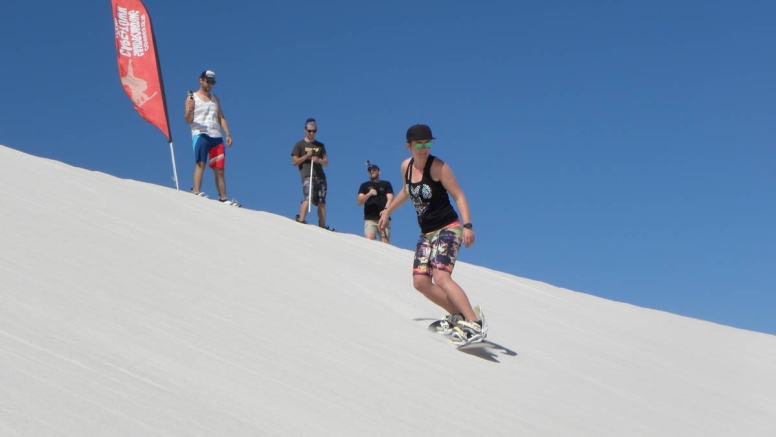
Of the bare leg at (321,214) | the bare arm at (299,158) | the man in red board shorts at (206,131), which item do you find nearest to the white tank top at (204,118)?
the man in red board shorts at (206,131)

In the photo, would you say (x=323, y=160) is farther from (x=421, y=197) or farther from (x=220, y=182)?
(x=421, y=197)

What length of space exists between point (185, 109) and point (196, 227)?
9.16ft

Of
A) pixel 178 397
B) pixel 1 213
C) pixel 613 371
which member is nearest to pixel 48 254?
pixel 1 213

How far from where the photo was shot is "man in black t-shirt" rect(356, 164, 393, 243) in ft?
37.9

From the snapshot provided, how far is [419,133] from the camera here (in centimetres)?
534

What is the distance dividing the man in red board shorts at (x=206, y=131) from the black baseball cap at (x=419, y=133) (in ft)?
14.2

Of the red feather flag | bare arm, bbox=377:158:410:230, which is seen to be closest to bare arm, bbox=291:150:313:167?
the red feather flag

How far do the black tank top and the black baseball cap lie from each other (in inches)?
6.2

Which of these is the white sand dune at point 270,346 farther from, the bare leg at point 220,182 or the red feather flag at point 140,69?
the red feather flag at point 140,69

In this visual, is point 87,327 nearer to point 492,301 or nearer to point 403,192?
point 403,192

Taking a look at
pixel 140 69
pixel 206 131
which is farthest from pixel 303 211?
pixel 140 69

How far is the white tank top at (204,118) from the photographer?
363 inches

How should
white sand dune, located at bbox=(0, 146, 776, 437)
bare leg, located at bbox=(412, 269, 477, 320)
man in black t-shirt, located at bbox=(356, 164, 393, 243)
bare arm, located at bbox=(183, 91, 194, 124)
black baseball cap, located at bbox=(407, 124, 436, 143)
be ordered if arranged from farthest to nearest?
man in black t-shirt, located at bbox=(356, 164, 393, 243) → bare arm, located at bbox=(183, 91, 194, 124) → black baseball cap, located at bbox=(407, 124, 436, 143) → bare leg, located at bbox=(412, 269, 477, 320) → white sand dune, located at bbox=(0, 146, 776, 437)

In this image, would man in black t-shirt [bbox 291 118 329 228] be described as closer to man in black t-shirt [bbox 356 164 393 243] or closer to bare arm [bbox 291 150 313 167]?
bare arm [bbox 291 150 313 167]
